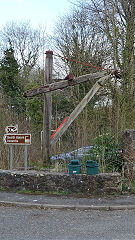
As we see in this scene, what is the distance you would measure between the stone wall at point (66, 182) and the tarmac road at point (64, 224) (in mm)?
1189

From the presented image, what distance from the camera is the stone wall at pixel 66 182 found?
8.45 metres

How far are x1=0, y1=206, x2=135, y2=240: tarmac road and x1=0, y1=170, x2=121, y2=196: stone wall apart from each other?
46.8 inches

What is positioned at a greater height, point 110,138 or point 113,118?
point 113,118

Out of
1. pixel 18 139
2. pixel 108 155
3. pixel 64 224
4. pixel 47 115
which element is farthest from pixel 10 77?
pixel 64 224

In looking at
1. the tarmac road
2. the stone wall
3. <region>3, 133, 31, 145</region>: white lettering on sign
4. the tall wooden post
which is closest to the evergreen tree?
the tall wooden post

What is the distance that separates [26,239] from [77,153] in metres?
4.93

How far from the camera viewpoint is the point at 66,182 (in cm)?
862

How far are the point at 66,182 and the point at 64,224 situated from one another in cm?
229

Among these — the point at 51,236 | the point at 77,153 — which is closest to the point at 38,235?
the point at 51,236

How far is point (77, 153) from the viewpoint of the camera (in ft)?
33.2

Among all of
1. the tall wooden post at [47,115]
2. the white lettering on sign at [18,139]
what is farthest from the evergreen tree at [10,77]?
the white lettering on sign at [18,139]

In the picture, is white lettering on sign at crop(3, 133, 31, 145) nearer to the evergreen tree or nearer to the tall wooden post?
the tall wooden post

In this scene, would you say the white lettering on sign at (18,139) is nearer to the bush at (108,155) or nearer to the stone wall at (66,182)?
the stone wall at (66,182)

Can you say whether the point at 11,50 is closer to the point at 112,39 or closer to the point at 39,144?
the point at 112,39
